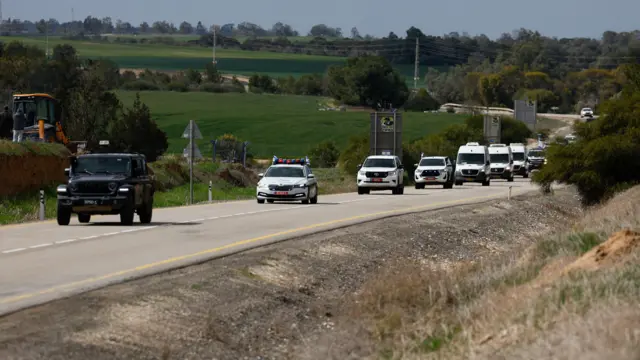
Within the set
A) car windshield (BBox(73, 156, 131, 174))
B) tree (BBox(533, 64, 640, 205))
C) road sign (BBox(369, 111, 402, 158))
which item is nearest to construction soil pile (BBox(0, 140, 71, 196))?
car windshield (BBox(73, 156, 131, 174))

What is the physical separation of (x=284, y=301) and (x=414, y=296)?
1.76m

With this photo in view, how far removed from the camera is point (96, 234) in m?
25.7

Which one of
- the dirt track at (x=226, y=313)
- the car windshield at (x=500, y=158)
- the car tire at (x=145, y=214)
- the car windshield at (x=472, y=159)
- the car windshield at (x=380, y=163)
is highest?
the dirt track at (x=226, y=313)

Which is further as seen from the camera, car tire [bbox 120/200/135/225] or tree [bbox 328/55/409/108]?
tree [bbox 328/55/409/108]

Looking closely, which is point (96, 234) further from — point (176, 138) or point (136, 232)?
point (176, 138)

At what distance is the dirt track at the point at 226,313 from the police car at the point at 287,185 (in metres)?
15.1

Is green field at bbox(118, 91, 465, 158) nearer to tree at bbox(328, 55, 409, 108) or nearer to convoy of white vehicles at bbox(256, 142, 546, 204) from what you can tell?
tree at bbox(328, 55, 409, 108)

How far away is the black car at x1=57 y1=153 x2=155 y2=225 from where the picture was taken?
28062 millimetres

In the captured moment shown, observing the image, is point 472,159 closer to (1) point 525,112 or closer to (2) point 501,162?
(2) point 501,162

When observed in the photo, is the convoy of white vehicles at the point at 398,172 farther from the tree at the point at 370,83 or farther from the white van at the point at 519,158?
the tree at the point at 370,83

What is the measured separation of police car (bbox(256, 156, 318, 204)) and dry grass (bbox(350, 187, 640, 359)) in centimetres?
2109

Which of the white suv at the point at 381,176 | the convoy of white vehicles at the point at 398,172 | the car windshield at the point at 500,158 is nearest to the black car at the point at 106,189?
the convoy of white vehicles at the point at 398,172

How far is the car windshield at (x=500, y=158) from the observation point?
74.7 metres

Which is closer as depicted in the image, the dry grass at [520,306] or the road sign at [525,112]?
the dry grass at [520,306]
